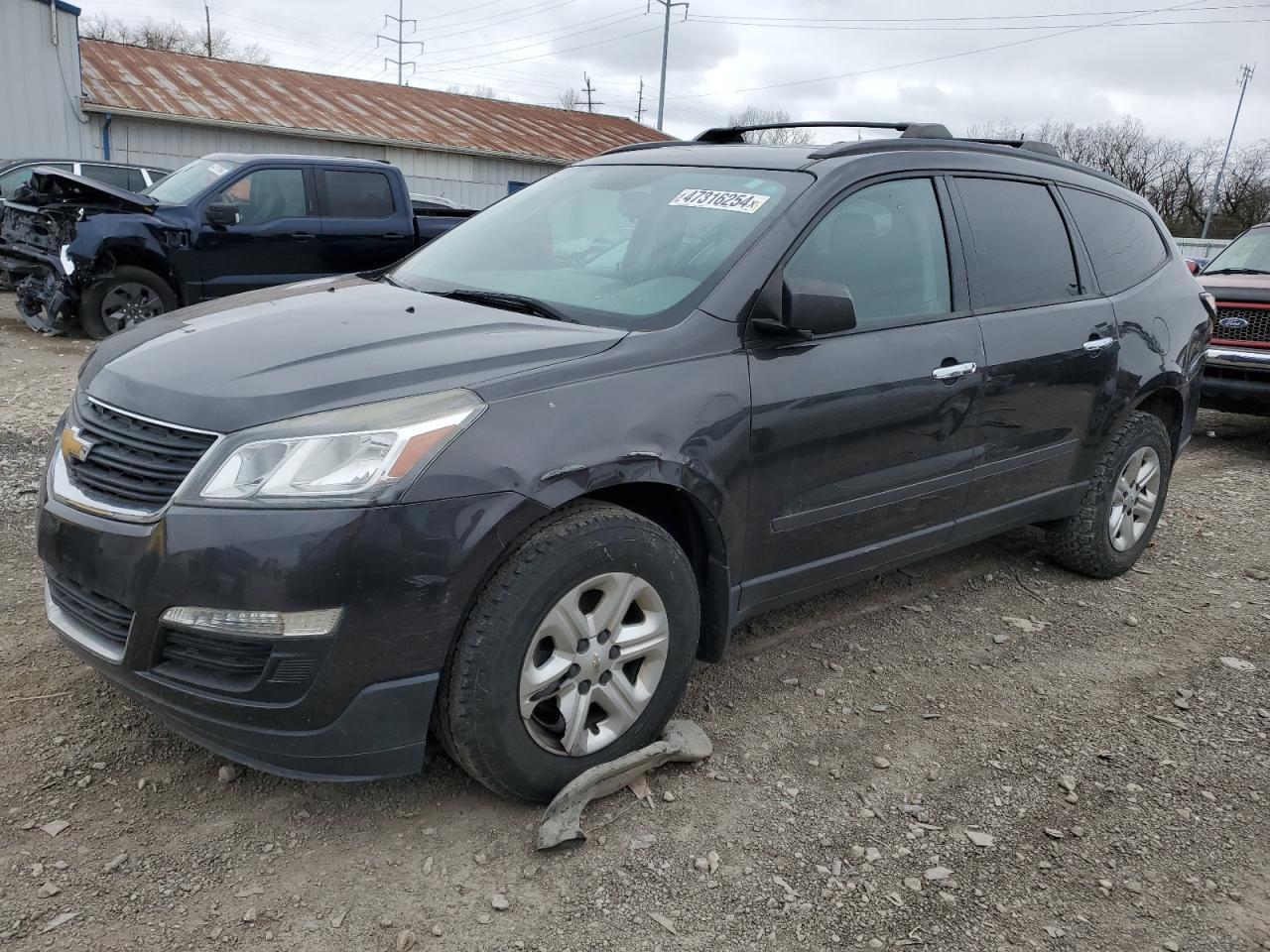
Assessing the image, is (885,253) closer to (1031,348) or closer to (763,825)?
(1031,348)

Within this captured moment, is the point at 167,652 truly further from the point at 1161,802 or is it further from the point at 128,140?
the point at 128,140

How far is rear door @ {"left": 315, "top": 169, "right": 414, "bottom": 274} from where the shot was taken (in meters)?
10.2

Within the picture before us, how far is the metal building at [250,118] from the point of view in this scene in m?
17.9

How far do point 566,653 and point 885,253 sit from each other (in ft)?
5.91

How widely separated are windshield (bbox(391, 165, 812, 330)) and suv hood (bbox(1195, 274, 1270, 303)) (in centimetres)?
546

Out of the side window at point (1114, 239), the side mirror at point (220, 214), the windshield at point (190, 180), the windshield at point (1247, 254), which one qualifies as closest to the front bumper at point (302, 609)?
the side window at point (1114, 239)

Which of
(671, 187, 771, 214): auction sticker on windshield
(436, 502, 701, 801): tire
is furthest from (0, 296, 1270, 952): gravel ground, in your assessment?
(671, 187, 771, 214): auction sticker on windshield

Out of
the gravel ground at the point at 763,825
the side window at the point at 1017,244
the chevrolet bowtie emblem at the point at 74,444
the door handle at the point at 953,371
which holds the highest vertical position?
the side window at the point at 1017,244

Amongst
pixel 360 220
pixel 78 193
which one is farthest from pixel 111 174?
pixel 360 220

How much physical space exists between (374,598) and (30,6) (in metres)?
19.7

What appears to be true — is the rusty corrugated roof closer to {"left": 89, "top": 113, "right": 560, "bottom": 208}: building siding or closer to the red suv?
{"left": 89, "top": 113, "right": 560, "bottom": 208}: building siding

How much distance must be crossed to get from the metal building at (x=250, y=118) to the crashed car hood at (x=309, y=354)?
1784cm

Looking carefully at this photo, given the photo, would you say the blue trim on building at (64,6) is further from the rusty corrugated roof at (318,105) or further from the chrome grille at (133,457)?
the chrome grille at (133,457)

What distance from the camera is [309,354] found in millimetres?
2668
